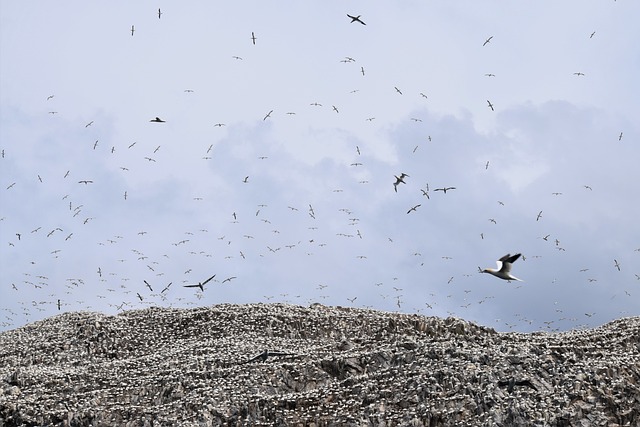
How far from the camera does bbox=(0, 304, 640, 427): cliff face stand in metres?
37.5

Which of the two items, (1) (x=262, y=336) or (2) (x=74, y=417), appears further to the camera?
(1) (x=262, y=336)

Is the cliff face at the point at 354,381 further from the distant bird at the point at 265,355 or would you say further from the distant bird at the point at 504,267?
the distant bird at the point at 504,267

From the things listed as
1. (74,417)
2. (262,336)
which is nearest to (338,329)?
(262,336)

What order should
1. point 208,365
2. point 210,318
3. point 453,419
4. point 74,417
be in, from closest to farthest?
point 453,419 → point 74,417 → point 208,365 → point 210,318

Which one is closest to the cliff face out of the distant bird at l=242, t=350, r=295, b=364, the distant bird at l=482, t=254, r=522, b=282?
the distant bird at l=242, t=350, r=295, b=364

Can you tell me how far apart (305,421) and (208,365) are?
8.12m

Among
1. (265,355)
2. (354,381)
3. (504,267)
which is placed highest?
(504,267)

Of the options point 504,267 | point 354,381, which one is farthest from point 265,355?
point 504,267

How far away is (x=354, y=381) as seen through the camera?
39875 millimetres

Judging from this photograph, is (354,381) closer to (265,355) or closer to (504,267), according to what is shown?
(265,355)

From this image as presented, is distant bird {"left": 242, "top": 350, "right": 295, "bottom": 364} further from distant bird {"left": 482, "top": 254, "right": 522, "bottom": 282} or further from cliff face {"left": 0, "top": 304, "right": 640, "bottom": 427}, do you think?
distant bird {"left": 482, "top": 254, "right": 522, "bottom": 282}

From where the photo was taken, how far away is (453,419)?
3662 cm

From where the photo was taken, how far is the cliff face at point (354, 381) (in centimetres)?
3753

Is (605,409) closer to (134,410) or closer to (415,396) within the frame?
(415,396)
